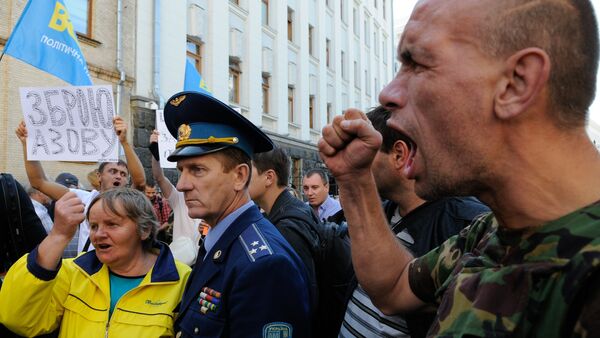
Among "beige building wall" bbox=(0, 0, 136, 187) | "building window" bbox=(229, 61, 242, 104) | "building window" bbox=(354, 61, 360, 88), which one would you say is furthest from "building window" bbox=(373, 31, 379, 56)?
"beige building wall" bbox=(0, 0, 136, 187)

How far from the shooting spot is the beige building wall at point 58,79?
324 inches

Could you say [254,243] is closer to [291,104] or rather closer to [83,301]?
[83,301]

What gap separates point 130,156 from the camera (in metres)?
4.20

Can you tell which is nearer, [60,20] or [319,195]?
[60,20]

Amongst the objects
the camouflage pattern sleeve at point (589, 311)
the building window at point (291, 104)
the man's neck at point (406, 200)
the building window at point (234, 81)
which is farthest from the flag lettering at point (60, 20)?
the building window at point (291, 104)

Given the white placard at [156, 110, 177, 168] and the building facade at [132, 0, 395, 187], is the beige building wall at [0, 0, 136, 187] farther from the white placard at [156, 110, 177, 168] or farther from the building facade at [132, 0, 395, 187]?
the white placard at [156, 110, 177, 168]

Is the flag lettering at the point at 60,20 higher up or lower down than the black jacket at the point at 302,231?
higher up

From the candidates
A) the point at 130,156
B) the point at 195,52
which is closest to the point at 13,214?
the point at 130,156

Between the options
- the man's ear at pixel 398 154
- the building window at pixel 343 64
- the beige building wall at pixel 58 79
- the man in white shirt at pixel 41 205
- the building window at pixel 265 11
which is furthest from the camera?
the building window at pixel 343 64

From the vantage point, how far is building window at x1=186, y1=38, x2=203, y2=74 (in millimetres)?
12383

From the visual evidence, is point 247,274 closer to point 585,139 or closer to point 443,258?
point 443,258

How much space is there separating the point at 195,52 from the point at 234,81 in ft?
6.18

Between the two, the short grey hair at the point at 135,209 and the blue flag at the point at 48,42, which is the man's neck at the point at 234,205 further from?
the blue flag at the point at 48,42

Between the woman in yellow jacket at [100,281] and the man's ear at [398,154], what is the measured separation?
118 centimetres
